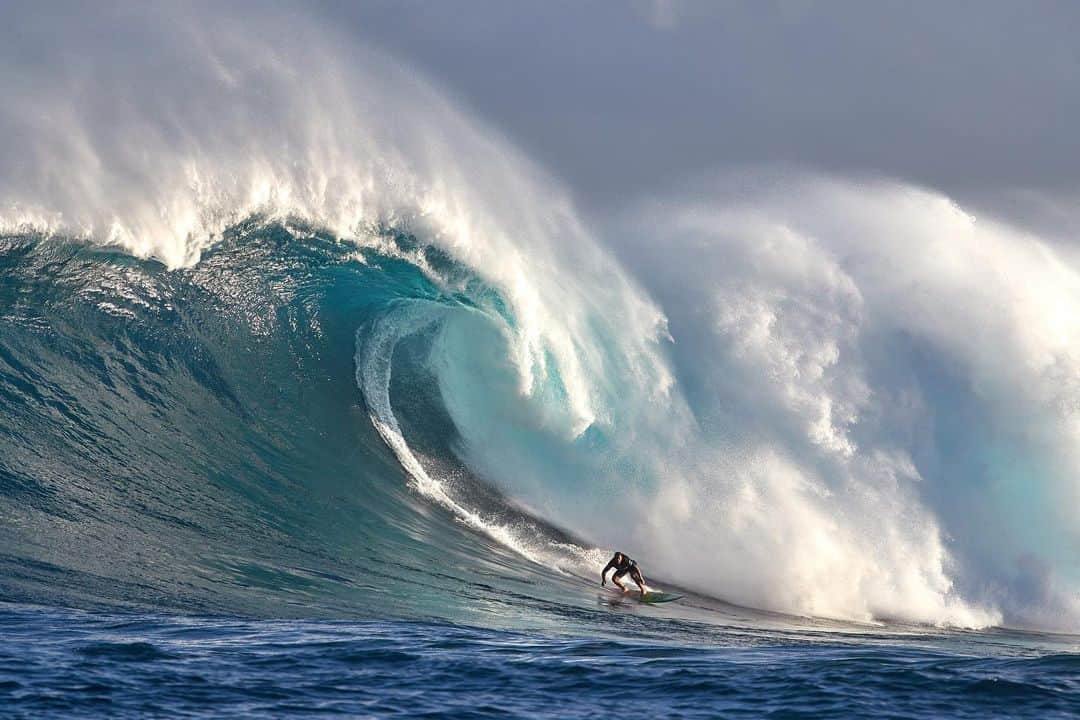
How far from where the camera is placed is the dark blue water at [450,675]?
22.5 feet

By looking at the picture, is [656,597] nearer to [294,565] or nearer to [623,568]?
[623,568]

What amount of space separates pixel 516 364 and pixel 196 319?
4772 millimetres

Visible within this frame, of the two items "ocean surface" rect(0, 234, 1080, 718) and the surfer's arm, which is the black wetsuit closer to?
the surfer's arm

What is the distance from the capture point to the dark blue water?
270 inches

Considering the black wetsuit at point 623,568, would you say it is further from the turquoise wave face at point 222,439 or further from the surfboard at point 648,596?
the turquoise wave face at point 222,439

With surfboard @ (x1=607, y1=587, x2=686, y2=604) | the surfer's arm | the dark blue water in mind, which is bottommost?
the dark blue water

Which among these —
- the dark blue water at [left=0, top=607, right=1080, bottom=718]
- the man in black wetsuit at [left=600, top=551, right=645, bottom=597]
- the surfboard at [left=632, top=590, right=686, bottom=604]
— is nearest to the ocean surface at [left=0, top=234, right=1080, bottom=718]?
the dark blue water at [left=0, top=607, right=1080, bottom=718]

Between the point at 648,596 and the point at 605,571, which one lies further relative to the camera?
the point at 605,571

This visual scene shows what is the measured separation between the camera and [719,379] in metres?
16.7

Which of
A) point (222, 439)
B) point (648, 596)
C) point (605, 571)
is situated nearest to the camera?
point (648, 596)

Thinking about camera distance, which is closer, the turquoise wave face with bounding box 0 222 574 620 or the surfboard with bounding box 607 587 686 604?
the turquoise wave face with bounding box 0 222 574 620

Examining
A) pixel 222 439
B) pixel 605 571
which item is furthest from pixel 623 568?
pixel 222 439

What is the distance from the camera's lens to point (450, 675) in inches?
304

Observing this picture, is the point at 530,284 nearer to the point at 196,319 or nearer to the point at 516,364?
the point at 516,364
